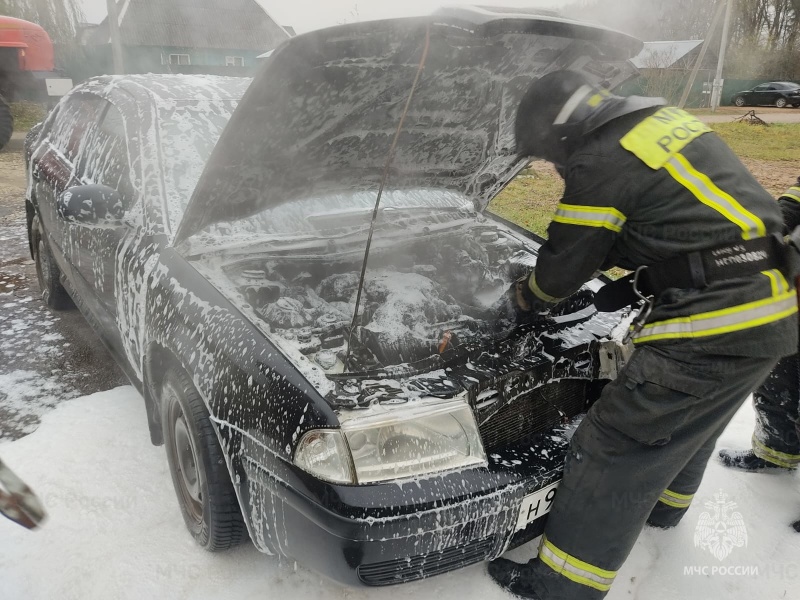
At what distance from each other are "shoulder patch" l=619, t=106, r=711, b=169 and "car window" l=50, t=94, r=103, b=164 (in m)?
2.62

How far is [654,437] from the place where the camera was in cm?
164

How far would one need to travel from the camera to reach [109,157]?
103 inches

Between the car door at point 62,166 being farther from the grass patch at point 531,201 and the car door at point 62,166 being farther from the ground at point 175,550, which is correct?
the grass patch at point 531,201

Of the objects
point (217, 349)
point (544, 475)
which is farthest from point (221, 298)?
point (544, 475)

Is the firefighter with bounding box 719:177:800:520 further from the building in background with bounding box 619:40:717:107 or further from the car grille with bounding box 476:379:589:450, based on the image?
the building in background with bounding box 619:40:717:107

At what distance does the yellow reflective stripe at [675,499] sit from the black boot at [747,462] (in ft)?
2.08

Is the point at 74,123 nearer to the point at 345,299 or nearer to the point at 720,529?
the point at 345,299

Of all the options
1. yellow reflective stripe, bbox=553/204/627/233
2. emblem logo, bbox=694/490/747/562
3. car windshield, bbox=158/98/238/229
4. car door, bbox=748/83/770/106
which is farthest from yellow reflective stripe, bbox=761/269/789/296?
car door, bbox=748/83/770/106

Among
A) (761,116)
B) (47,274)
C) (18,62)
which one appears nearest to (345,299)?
(47,274)

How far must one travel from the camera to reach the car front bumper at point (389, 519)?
1.45m

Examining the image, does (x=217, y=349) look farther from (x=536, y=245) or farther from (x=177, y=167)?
(x=536, y=245)

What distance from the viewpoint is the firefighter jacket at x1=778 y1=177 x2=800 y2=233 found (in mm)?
2266

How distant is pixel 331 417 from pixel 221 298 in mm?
635

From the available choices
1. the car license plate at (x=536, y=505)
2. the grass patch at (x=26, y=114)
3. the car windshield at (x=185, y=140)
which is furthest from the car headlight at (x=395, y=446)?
the grass patch at (x=26, y=114)
